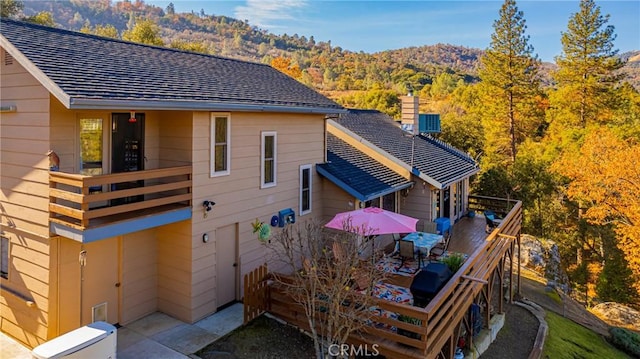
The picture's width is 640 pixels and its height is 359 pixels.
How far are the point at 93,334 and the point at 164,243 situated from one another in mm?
2798

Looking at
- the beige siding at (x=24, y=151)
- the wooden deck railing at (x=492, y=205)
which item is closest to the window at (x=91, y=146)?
the beige siding at (x=24, y=151)

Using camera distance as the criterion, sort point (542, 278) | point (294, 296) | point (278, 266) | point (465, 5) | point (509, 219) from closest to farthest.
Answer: point (294, 296), point (278, 266), point (509, 219), point (542, 278), point (465, 5)

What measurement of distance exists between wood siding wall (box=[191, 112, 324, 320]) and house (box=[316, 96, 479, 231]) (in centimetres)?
84

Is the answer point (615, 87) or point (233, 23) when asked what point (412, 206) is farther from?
point (233, 23)

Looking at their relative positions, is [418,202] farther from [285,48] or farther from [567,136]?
[285,48]

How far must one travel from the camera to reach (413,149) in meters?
16.6

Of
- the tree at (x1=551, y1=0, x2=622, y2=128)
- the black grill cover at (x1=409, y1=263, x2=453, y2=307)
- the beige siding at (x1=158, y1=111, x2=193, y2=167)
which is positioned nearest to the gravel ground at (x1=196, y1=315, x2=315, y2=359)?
the black grill cover at (x1=409, y1=263, x2=453, y2=307)

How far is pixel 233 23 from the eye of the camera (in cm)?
10950

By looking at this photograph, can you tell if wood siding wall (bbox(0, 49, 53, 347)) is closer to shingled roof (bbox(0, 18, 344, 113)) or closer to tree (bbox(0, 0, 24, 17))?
shingled roof (bbox(0, 18, 344, 113))

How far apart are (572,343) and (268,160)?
11.5 metres

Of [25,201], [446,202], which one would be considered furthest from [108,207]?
[446,202]

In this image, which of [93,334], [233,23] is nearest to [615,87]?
[93,334]

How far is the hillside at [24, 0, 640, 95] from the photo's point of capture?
236 ft

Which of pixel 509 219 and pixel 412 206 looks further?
pixel 412 206
